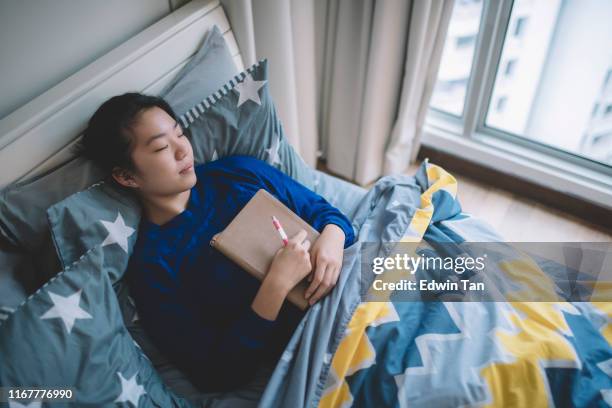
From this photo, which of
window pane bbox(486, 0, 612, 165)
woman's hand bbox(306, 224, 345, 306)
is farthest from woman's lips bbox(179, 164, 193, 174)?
window pane bbox(486, 0, 612, 165)

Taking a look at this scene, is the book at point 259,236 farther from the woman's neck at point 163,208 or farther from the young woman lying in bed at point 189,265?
the woman's neck at point 163,208

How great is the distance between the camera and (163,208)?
1133 millimetres

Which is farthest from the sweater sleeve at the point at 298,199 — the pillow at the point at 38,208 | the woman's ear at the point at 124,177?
the pillow at the point at 38,208

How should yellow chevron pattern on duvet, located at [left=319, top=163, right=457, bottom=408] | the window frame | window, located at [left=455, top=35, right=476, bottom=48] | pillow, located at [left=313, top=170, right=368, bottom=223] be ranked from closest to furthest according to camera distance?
yellow chevron pattern on duvet, located at [left=319, top=163, right=457, bottom=408] < pillow, located at [left=313, top=170, right=368, bottom=223] < the window frame < window, located at [left=455, top=35, right=476, bottom=48]

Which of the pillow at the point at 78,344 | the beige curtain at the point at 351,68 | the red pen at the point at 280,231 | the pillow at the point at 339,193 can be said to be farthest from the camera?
the beige curtain at the point at 351,68

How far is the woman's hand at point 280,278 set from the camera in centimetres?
101

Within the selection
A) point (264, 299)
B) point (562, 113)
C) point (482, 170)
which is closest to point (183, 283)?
point (264, 299)

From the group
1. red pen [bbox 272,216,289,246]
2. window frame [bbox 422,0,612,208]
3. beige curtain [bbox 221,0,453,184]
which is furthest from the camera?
window frame [bbox 422,0,612,208]

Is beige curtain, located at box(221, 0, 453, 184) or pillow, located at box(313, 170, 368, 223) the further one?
beige curtain, located at box(221, 0, 453, 184)

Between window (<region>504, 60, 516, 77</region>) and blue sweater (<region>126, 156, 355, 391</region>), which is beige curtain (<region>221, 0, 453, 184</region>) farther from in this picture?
blue sweater (<region>126, 156, 355, 391</region>)

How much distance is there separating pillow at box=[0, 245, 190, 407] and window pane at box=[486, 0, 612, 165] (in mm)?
1649

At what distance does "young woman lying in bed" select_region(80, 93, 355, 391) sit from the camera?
1.01m

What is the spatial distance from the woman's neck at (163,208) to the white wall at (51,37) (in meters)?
0.38

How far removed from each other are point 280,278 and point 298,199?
28cm
